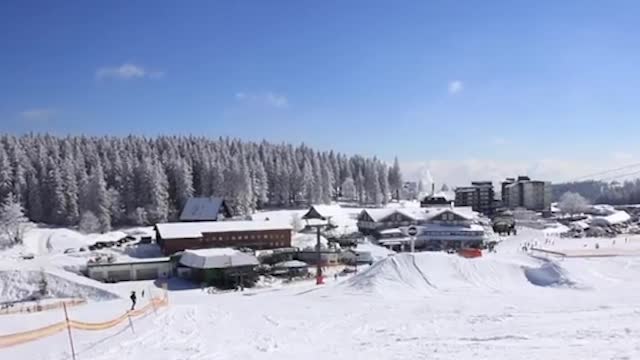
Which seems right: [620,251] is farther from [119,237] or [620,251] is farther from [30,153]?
[30,153]

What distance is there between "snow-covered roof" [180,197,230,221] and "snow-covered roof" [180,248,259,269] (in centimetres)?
2626

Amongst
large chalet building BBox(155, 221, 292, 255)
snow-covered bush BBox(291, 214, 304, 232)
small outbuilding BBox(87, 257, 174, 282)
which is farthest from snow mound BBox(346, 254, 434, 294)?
snow-covered bush BBox(291, 214, 304, 232)

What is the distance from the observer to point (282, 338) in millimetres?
21234

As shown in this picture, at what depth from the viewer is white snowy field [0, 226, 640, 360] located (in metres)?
18.7

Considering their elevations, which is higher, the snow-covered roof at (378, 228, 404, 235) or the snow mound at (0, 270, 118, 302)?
the snow-covered roof at (378, 228, 404, 235)

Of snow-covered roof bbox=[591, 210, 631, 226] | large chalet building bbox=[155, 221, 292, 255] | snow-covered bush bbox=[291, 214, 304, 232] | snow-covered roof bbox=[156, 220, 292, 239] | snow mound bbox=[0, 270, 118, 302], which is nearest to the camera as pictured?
snow mound bbox=[0, 270, 118, 302]

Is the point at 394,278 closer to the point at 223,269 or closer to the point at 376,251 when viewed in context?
the point at 223,269

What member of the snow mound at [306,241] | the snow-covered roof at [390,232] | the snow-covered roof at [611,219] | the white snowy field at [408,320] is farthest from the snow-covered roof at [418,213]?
the white snowy field at [408,320]

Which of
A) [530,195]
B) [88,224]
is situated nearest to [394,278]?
[88,224]

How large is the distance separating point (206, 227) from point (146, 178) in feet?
87.6

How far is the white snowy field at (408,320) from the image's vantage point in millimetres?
18688

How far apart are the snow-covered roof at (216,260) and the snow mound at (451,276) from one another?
65.5ft

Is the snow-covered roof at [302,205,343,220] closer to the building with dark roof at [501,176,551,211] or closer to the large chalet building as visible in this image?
the large chalet building

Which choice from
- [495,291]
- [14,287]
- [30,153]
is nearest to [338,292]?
[495,291]
